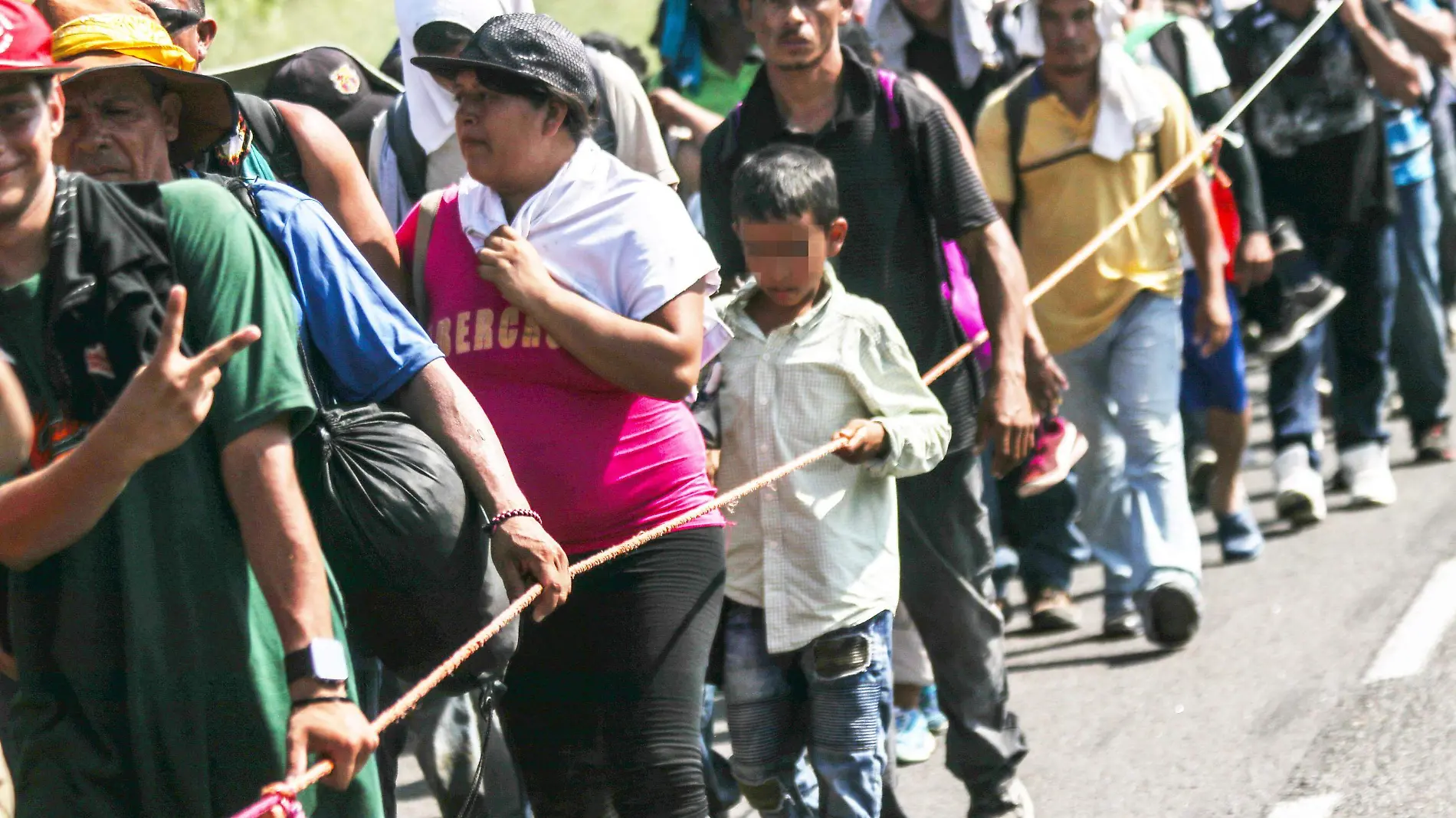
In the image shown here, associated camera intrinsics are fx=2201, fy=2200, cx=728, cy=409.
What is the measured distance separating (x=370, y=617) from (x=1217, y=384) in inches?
217

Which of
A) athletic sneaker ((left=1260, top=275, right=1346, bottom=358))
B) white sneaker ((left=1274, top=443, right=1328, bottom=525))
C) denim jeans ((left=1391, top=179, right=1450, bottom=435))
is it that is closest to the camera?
white sneaker ((left=1274, top=443, right=1328, bottom=525))

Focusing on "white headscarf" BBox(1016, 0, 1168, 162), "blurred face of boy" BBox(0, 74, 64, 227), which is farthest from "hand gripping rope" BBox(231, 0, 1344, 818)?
"blurred face of boy" BBox(0, 74, 64, 227)

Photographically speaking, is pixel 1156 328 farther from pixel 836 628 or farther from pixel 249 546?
pixel 249 546

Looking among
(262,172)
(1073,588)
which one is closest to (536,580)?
(262,172)

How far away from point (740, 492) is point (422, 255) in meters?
0.81

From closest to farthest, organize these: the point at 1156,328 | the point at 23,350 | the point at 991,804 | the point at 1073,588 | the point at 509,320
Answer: the point at 23,350 → the point at 509,320 → the point at 991,804 → the point at 1156,328 → the point at 1073,588

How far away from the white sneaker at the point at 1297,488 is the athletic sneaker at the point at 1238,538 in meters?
0.41

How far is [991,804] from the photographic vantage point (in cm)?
532

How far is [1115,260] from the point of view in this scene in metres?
7.21

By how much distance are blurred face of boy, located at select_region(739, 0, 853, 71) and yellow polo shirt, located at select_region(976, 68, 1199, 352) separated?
1.86m

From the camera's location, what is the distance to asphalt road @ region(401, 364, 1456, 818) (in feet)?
18.2

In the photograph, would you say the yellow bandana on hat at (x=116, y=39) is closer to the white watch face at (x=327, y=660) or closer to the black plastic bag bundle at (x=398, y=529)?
the black plastic bag bundle at (x=398, y=529)

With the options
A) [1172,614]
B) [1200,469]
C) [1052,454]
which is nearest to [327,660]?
[1052,454]

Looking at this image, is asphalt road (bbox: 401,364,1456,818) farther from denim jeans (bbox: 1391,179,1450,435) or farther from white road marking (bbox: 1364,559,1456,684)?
denim jeans (bbox: 1391,179,1450,435)
